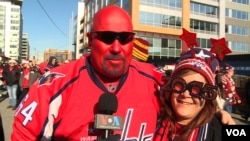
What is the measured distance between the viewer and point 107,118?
1.83 metres

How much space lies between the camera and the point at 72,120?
2150 millimetres

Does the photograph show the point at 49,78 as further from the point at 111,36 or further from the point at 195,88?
the point at 195,88

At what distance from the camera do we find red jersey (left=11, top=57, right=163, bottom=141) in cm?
209

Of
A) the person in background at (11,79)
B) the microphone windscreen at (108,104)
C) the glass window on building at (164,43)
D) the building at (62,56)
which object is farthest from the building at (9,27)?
the microphone windscreen at (108,104)

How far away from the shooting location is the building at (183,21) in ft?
133

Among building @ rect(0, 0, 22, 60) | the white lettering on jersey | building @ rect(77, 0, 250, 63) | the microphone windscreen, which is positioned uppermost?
building @ rect(0, 0, 22, 60)

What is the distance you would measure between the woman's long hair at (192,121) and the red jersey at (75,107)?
78 millimetres

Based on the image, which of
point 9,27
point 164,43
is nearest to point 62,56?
point 164,43

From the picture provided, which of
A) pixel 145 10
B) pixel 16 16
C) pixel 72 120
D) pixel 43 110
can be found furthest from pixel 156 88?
pixel 16 16

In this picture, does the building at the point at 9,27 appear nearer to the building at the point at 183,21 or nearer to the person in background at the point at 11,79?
the building at the point at 183,21

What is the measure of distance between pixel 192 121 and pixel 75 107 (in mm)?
714

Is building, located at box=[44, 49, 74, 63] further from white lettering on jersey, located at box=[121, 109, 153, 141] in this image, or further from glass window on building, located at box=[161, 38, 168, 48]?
→ white lettering on jersey, located at box=[121, 109, 153, 141]

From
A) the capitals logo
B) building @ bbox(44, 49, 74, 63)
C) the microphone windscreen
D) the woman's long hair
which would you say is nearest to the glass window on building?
building @ bbox(44, 49, 74, 63)

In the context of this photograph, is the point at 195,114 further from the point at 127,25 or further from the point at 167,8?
the point at 167,8
